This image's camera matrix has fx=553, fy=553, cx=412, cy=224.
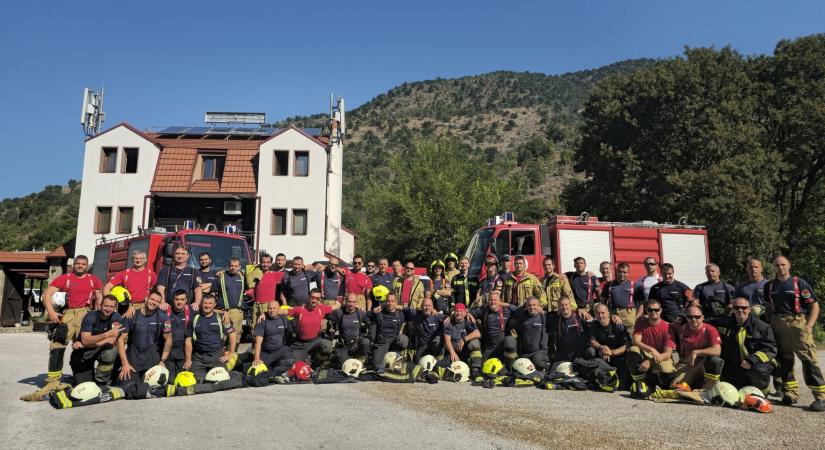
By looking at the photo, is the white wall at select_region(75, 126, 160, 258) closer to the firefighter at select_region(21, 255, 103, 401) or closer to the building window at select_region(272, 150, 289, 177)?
the building window at select_region(272, 150, 289, 177)

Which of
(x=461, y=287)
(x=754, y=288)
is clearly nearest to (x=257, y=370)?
(x=461, y=287)

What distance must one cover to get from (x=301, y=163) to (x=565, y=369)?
20.3 meters

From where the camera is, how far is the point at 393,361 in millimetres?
9180

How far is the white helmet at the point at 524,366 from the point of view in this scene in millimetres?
8797

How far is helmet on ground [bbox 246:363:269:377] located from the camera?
865 cm

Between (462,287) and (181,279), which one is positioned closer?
(181,279)

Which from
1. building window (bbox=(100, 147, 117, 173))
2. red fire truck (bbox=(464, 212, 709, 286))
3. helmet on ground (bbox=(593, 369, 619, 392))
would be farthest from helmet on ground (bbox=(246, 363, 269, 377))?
building window (bbox=(100, 147, 117, 173))

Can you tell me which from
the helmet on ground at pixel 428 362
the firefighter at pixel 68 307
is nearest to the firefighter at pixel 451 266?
the helmet on ground at pixel 428 362

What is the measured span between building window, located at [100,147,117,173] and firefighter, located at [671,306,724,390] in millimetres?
26193

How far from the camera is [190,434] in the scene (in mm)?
5551

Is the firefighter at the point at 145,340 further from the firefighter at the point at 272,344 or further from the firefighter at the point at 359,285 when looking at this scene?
the firefighter at the point at 359,285

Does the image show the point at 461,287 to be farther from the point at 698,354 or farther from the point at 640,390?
the point at 698,354

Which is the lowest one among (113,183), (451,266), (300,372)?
(300,372)

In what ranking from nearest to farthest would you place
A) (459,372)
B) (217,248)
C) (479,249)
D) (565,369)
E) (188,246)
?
1. (565,369)
2. (459,372)
3. (188,246)
4. (217,248)
5. (479,249)
